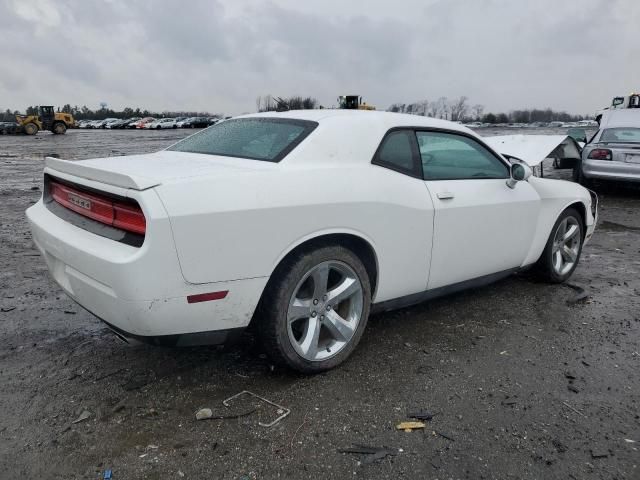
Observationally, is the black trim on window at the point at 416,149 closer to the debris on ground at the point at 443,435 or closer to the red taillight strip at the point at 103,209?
the red taillight strip at the point at 103,209

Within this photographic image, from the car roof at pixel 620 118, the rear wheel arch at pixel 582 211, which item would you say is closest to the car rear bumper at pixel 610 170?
the car roof at pixel 620 118

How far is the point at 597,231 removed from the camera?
7180 mm

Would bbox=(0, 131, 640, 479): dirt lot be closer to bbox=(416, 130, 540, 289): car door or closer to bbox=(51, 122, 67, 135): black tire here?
bbox=(416, 130, 540, 289): car door

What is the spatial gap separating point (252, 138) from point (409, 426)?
1.96 metres

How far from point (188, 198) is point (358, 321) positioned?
1307 mm

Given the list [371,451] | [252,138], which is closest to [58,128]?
[252,138]

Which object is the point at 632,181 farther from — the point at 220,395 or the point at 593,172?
the point at 220,395

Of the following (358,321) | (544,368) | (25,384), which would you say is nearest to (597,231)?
(544,368)

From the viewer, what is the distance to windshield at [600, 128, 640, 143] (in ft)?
32.9

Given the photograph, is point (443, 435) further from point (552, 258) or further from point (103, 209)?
point (552, 258)

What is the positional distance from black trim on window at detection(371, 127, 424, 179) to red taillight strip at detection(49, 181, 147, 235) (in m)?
1.44

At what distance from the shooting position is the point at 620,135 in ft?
33.7

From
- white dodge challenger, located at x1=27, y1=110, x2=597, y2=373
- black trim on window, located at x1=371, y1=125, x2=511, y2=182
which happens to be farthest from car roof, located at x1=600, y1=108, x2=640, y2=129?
black trim on window, located at x1=371, y1=125, x2=511, y2=182

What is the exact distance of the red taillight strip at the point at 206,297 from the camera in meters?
2.47
